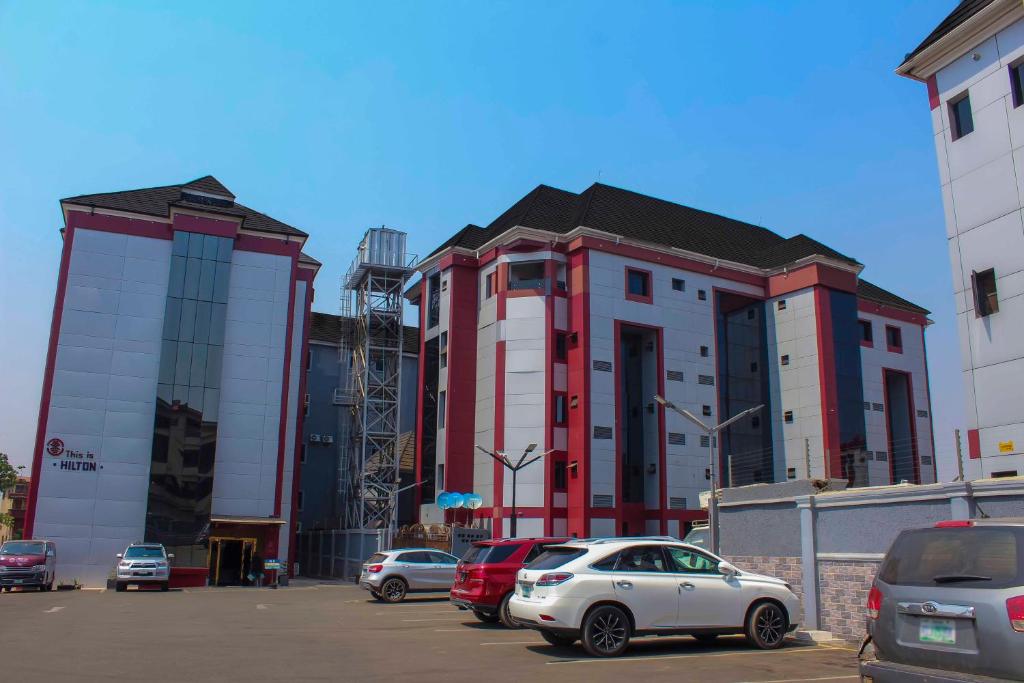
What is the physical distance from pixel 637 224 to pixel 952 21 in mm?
28833

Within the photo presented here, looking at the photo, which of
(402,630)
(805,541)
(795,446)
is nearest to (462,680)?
(402,630)

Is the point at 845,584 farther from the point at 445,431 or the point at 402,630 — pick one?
the point at 445,431

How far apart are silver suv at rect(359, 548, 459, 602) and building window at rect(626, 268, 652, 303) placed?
26068 millimetres

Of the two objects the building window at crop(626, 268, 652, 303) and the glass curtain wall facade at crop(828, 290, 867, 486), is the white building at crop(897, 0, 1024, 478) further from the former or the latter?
the glass curtain wall facade at crop(828, 290, 867, 486)

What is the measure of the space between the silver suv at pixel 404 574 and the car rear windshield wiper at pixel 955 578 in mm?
18889

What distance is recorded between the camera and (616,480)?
4497cm

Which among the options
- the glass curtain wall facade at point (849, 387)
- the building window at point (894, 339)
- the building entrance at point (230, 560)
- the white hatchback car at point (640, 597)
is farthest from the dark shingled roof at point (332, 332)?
the white hatchback car at point (640, 597)

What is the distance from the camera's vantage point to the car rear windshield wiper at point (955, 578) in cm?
631

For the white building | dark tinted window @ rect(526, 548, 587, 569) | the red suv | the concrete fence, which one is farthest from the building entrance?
the white building

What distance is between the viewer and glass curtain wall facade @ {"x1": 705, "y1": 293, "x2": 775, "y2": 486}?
167 feet

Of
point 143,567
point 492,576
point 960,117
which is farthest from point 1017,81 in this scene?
point 143,567

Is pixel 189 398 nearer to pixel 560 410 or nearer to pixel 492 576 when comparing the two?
pixel 560 410

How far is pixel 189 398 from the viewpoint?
39.9 meters

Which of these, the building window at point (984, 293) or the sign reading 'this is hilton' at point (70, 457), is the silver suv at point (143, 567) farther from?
the building window at point (984, 293)
